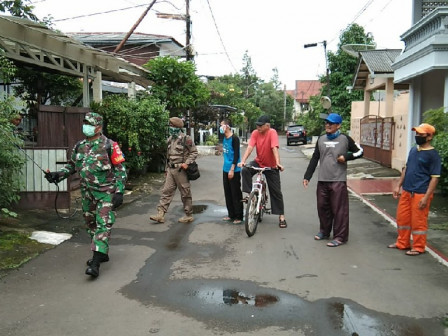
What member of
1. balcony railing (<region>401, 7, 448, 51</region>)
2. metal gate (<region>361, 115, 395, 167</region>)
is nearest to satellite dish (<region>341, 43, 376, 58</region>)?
metal gate (<region>361, 115, 395, 167</region>)

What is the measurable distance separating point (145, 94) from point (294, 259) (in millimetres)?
9795

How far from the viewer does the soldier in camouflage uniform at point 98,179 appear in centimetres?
513

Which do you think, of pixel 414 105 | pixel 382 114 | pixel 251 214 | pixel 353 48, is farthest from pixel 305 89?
pixel 251 214

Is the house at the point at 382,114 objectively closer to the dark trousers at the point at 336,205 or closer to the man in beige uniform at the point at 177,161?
the dark trousers at the point at 336,205

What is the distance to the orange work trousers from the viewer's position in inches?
227

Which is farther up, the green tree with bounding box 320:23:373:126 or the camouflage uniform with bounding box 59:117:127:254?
the green tree with bounding box 320:23:373:126

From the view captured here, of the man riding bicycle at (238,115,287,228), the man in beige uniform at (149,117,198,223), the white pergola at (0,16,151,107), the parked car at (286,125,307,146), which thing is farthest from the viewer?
the parked car at (286,125,307,146)

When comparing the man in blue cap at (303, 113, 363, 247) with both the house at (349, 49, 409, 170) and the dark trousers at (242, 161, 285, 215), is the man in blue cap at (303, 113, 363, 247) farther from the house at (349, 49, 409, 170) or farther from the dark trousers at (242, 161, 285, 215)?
the house at (349, 49, 409, 170)

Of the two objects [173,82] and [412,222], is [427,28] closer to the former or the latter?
[412,222]

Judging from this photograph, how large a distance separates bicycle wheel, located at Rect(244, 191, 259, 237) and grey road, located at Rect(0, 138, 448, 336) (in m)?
0.17

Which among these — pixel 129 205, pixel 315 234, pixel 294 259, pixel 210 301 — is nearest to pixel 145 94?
pixel 129 205

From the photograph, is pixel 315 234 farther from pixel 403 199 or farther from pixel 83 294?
pixel 83 294

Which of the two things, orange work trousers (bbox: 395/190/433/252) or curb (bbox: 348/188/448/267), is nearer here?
curb (bbox: 348/188/448/267)

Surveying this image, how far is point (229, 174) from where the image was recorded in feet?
24.4
